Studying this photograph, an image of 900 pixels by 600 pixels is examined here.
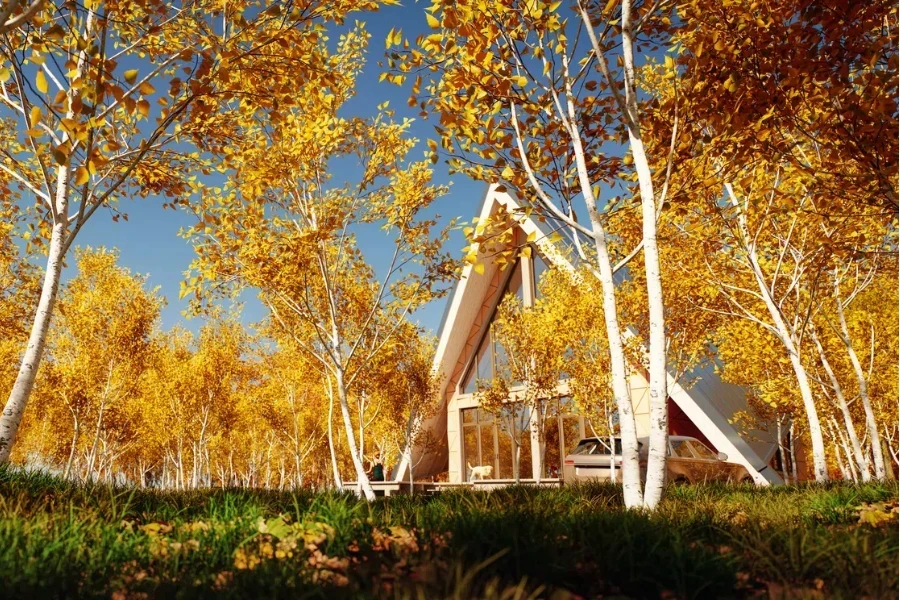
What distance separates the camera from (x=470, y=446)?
3209 cm

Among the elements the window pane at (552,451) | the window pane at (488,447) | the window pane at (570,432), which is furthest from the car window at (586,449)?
the window pane at (488,447)

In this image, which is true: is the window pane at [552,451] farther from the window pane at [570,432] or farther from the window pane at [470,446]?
the window pane at [470,446]

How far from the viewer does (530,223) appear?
26281mm

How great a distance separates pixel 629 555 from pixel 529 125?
577cm

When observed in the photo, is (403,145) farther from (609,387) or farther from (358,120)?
(609,387)

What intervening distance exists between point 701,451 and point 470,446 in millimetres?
16727

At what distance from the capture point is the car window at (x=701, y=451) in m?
16.3

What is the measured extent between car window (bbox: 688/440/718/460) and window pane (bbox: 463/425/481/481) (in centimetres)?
1581

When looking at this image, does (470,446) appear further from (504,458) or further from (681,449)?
(681,449)

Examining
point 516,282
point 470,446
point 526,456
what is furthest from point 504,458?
point 516,282

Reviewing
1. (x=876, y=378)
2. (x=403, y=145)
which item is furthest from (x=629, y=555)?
(x=876, y=378)

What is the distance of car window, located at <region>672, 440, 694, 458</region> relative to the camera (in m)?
15.8

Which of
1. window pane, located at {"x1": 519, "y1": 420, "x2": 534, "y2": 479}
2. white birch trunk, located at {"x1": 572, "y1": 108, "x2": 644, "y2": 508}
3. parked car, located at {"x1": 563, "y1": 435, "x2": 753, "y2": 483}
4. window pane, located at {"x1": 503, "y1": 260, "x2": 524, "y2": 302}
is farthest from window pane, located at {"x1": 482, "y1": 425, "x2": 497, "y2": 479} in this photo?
white birch trunk, located at {"x1": 572, "y1": 108, "x2": 644, "y2": 508}

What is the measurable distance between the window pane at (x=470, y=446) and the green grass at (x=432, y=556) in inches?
1082
